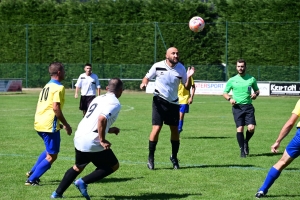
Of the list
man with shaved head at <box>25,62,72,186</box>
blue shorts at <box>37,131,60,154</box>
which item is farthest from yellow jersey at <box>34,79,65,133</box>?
blue shorts at <box>37,131,60,154</box>

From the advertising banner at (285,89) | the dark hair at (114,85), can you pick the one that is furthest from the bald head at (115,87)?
the advertising banner at (285,89)

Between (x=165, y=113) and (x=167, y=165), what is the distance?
1.15m

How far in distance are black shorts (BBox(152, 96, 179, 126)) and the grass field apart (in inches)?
34.2

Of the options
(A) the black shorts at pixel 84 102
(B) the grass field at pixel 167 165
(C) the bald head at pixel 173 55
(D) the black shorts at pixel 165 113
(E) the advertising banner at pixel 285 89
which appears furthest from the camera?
(E) the advertising banner at pixel 285 89

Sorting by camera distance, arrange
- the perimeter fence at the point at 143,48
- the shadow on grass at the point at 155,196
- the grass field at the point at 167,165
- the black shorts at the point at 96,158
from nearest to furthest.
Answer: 1. the black shorts at the point at 96,158
2. the shadow on grass at the point at 155,196
3. the grass field at the point at 167,165
4. the perimeter fence at the point at 143,48

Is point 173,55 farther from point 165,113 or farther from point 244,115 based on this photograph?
point 244,115

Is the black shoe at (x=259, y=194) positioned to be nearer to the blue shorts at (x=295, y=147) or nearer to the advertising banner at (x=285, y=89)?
the blue shorts at (x=295, y=147)

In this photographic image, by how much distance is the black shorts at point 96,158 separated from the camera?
28.8 ft

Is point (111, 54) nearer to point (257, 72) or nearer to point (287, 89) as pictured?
point (257, 72)

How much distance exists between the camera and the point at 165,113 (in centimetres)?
1196

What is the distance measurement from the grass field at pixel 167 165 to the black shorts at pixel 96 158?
713 millimetres

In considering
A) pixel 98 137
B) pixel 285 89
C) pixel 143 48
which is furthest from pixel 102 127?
pixel 143 48

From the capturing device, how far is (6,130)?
63.2ft

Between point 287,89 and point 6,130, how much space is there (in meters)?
21.9
